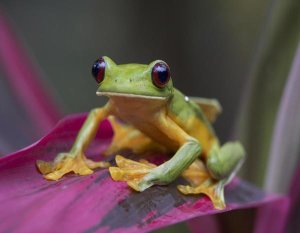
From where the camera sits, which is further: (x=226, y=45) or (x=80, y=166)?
(x=226, y=45)

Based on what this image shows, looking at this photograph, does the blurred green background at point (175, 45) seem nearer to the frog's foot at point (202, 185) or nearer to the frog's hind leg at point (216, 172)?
the frog's hind leg at point (216, 172)

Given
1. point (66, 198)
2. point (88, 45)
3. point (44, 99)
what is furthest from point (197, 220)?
point (88, 45)

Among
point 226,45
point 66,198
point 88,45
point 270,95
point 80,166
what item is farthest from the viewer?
point 88,45

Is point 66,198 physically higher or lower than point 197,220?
higher

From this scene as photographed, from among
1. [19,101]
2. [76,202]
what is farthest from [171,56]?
[76,202]

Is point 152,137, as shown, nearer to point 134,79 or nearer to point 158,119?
point 158,119

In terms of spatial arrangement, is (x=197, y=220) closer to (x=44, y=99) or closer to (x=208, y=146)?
(x=208, y=146)

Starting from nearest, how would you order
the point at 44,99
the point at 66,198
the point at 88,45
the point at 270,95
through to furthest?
the point at 66,198
the point at 270,95
the point at 44,99
the point at 88,45
